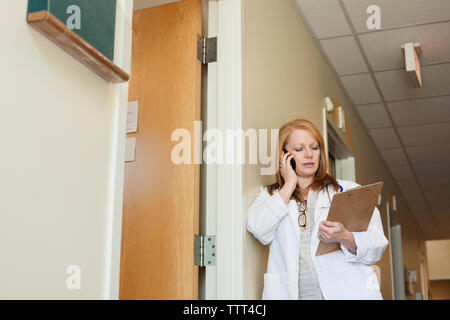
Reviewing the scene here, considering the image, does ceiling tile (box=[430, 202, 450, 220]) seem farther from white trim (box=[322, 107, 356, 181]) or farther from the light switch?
the light switch

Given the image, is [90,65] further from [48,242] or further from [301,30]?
[301,30]

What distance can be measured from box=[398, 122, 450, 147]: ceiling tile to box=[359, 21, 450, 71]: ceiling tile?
4.42 ft

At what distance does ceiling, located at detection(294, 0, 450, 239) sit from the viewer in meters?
3.30

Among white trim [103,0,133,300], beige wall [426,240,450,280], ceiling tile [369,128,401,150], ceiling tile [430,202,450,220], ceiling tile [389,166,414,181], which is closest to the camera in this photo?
white trim [103,0,133,300]

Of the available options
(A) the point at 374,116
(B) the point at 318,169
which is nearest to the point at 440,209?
(A) the point at 374,116

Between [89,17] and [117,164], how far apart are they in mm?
398

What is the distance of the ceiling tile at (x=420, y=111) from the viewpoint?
4.57 meters

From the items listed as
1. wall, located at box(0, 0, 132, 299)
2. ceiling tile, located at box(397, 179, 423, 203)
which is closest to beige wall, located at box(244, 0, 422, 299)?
wall, located at box(0, 0, 132, 299)

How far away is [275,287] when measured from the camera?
7.02ft

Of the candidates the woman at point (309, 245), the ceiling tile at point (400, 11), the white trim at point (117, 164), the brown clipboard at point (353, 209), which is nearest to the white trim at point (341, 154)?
the ceiling tile at point (400, 11)

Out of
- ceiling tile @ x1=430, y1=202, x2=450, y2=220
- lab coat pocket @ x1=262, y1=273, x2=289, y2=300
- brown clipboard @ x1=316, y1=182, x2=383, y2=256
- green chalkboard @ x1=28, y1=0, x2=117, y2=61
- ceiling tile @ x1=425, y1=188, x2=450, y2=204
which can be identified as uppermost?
ceiling tile @ x1=425, y1=188, x2=450, y2=204

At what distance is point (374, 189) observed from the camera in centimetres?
202

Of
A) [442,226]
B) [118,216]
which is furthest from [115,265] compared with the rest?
[442,226]

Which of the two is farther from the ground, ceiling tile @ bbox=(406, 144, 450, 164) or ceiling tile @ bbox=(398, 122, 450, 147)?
ceiling tile @ bbox=(398, 122, 450, 147)
